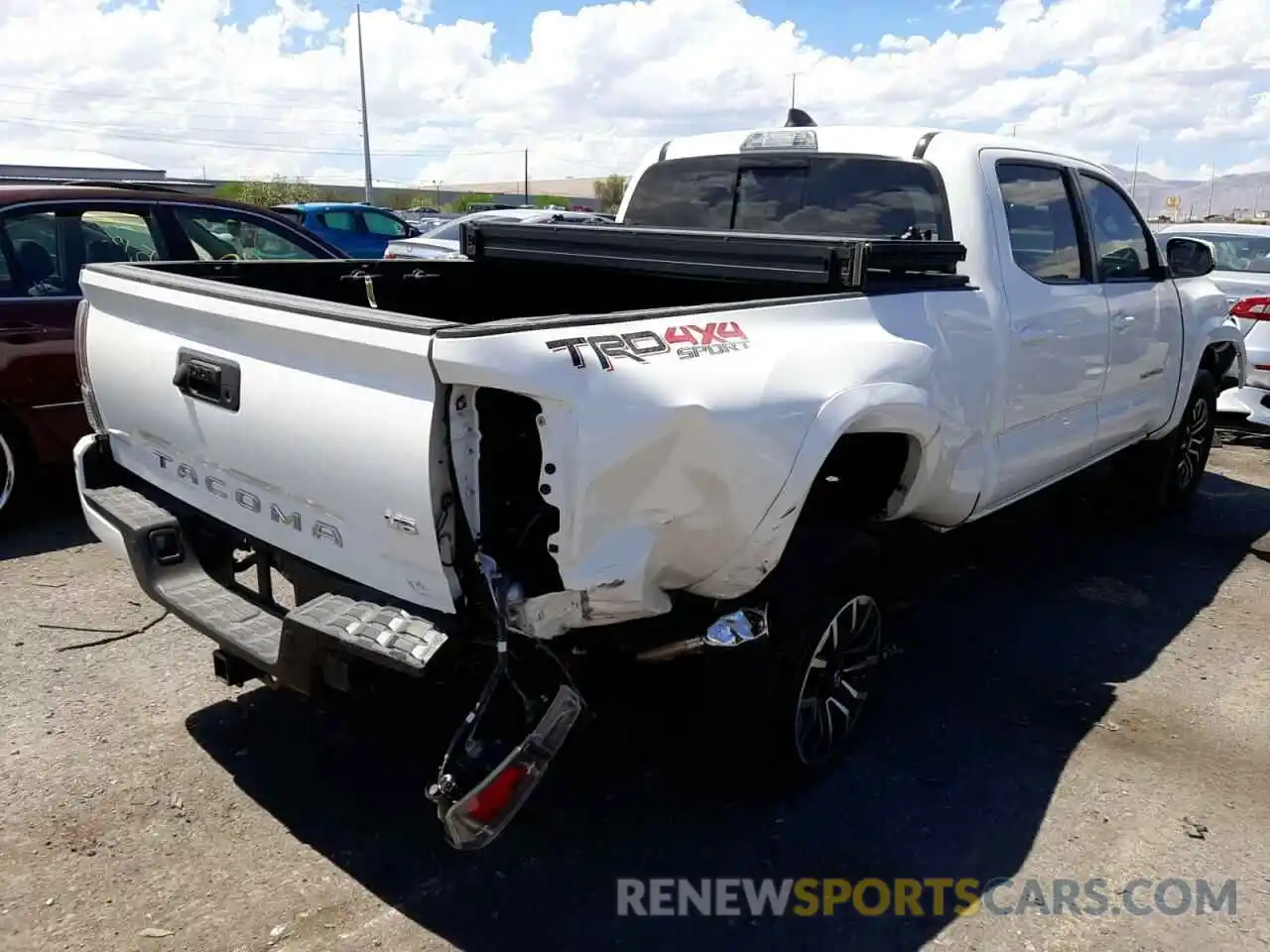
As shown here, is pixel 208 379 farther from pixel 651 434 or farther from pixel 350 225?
pixel 350 225

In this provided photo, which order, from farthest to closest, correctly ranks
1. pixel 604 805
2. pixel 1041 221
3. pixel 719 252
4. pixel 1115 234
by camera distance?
pixel 1115 234 < pixel 1041 221 < pixel 719 252 < pixel 604 805

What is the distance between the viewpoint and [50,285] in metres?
5.64

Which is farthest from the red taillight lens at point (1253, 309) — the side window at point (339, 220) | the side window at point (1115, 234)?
the side window at point (339, 220)

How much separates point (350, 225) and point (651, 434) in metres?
14.8

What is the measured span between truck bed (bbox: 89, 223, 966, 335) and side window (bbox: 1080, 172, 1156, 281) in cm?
148

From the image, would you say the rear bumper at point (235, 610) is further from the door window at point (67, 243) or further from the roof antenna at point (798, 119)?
the roof antenna at point (798, 119)

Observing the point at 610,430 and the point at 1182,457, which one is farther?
the point at 1182,457

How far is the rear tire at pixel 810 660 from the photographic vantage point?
3.10m

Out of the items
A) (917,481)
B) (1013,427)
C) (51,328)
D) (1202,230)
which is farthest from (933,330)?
(1202,230)

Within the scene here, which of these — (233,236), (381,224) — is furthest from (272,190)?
(233,236)

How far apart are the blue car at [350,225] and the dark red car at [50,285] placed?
9502 mm

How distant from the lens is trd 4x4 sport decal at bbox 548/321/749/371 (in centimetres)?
240

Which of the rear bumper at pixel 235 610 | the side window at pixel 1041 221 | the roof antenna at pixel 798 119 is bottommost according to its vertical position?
the rear bumper at pixel 235 610

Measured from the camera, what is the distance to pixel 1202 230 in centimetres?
998
